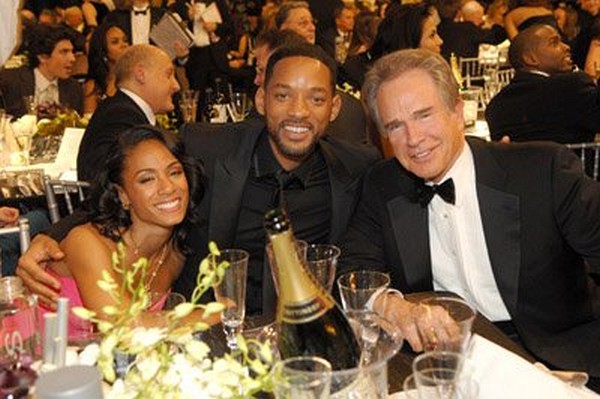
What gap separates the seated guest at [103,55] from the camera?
6.57m

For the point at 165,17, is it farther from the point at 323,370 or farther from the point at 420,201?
the point at 323,370

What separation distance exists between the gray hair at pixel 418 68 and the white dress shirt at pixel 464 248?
0.20 metres

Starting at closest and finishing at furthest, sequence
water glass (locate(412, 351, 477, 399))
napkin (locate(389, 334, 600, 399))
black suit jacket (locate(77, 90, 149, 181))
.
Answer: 1. water glass (locate(412, 351, 477, 399))
2. napkin (locate(389, 334, 600, 399))
3. black suit jacket (locate(77, 90, 149, 181))

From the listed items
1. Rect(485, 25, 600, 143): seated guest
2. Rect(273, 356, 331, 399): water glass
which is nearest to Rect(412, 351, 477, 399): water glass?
Rect(273, 356, 331, 399): water glass

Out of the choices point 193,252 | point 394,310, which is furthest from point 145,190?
point 394,310

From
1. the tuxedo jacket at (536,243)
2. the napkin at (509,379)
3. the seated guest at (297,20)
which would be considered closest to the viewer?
the napkin at (509,379)

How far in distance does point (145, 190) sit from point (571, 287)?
1385 millimetres

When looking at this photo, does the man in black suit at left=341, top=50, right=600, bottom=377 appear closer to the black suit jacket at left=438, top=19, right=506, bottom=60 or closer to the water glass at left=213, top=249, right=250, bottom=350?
the water glass at left=213, top=249, right=250, bottom=350

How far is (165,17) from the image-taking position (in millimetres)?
7180

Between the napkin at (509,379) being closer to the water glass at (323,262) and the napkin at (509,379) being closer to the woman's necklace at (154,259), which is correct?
the water glass at (323,262)

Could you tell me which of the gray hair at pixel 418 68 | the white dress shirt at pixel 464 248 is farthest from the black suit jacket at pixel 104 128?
the white dress shirt at pixel 464 248

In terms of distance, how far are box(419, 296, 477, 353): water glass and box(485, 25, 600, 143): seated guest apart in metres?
3.05

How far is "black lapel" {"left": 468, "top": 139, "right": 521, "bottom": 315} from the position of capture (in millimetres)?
2256

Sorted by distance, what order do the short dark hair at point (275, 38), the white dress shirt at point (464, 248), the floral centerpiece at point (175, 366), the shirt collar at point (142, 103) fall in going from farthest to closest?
the shirt collar at point (142, 103)
the short dark hair at point (275, 38)
the white dress shirt at point (464, 248)
the floral centerpiece at point (175, 366)
